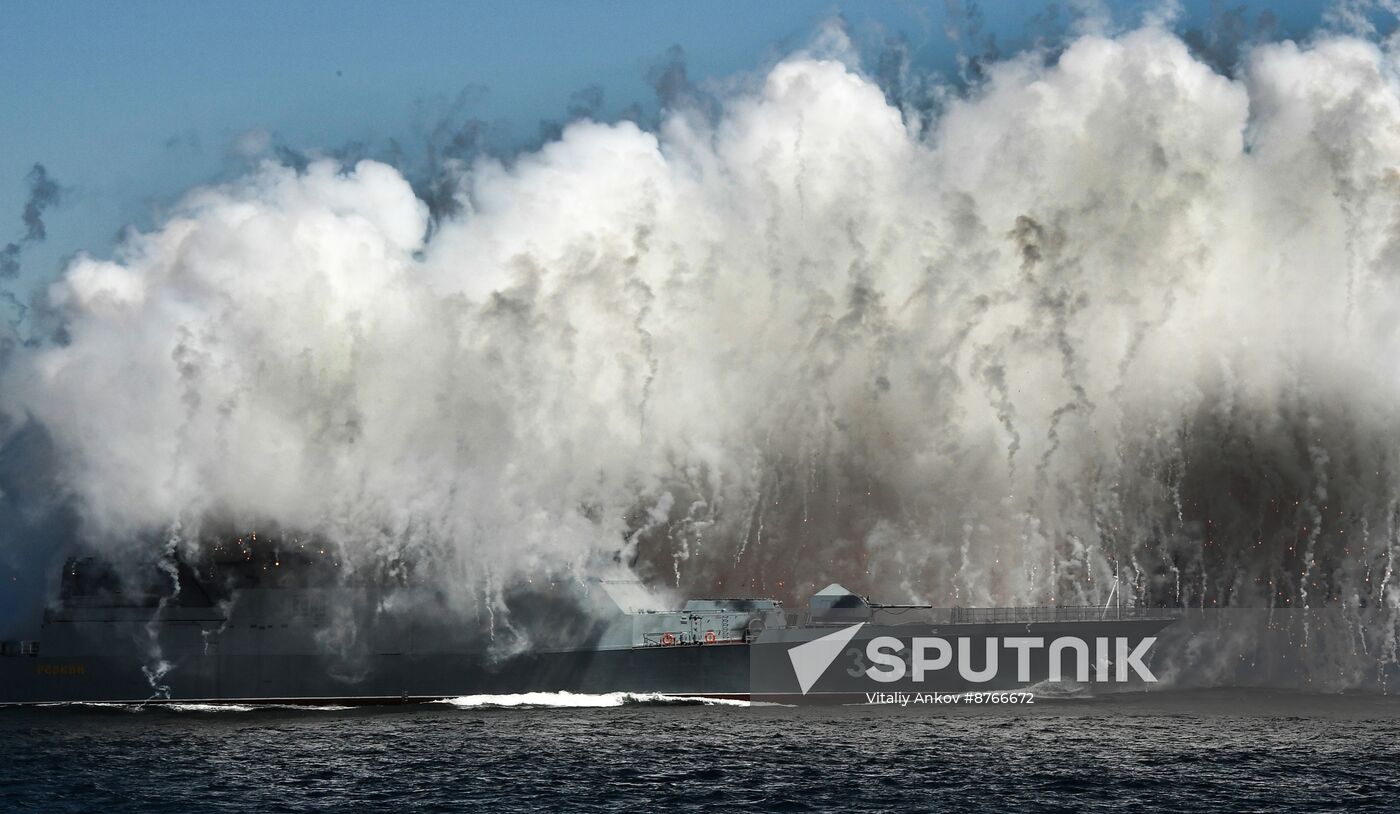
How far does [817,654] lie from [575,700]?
476 inches

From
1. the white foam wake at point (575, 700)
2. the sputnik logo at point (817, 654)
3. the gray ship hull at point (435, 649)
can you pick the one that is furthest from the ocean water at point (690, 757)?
the sputnik logo at point (817, 654)

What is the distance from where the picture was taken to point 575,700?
73500 mm

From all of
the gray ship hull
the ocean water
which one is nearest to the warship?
the gray ship hull

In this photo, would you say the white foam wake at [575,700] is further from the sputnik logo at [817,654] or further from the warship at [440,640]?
the sputnik logo at [817,654]

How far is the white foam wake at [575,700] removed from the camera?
7275 cm

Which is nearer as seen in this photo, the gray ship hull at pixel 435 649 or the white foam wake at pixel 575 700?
A: the white foam wake at pixel 575 700

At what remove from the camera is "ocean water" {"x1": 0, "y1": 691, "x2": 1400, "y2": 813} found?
47.7 meters

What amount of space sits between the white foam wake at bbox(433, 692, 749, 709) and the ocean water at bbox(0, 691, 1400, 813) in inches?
5.3

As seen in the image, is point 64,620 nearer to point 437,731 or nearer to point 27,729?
point 27,729

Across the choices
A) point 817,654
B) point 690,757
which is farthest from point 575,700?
point 690,757

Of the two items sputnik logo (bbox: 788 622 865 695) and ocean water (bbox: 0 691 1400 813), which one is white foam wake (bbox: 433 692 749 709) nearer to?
ocean water (bbox: 0 691 1400 813)

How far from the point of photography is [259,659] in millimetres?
74625

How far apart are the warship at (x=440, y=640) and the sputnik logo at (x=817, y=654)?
98mm

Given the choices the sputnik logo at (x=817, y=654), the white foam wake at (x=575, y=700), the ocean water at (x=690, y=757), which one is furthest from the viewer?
the sputnik logo at (x=817, y=654)
